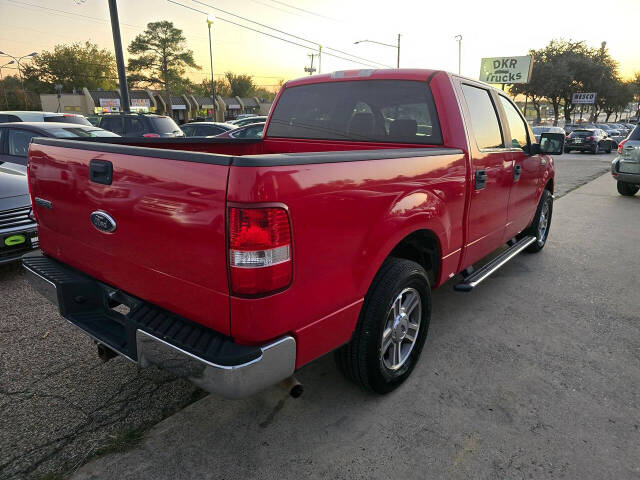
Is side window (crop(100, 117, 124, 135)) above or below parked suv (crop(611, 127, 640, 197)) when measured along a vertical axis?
above

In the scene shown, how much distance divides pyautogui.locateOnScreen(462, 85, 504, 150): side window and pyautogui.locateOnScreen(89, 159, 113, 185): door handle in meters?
2.49

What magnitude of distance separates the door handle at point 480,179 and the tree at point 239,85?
10674cm

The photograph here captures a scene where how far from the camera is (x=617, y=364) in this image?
3160 millimetres

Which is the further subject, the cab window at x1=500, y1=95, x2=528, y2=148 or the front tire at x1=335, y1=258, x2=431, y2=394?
the cab window at x1=500, y1=95, x2=528, y2=148

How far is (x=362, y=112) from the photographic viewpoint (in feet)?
11.4

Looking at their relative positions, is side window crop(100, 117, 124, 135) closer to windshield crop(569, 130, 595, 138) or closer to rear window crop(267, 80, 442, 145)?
rear window crop(267, 80, 442, 145)

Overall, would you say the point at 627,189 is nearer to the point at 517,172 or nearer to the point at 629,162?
the point at 629,162

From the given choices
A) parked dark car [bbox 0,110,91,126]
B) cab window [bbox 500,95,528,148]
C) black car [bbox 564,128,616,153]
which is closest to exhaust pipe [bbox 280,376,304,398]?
cab window [bbox 500,95,528,148]

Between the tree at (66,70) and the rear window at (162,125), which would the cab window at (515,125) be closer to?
the rear window at (162,125)

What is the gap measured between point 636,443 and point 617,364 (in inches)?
36.8

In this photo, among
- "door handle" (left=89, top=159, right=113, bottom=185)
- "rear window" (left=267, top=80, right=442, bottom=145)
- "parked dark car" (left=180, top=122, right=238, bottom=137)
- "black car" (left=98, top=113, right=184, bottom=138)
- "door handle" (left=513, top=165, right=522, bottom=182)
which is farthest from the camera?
"parked dark car" (left=180, top=122, right=238, bottom=137)

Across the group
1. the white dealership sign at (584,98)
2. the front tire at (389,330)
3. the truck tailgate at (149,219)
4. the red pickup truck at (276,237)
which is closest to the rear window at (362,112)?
the red pickup truck at (276,237)

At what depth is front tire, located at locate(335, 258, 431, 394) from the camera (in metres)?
2.41

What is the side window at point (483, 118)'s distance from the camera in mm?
3385
